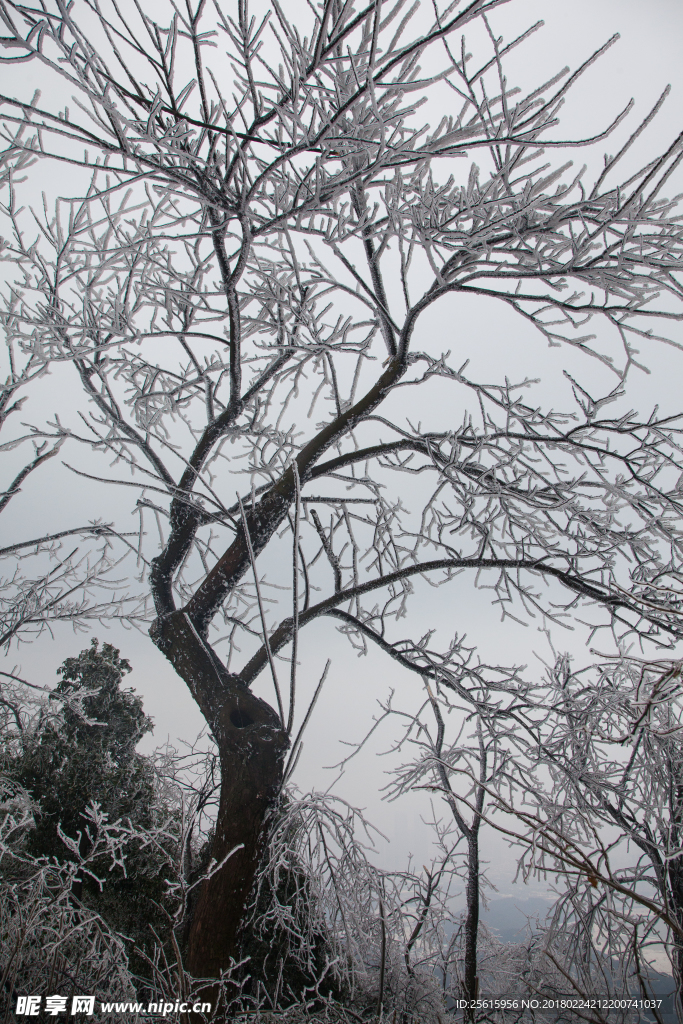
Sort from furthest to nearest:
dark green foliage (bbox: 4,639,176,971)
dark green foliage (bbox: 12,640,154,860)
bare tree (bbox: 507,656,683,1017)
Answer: dark green foliage (bbox: 12,640,154,860) < dark green foliage (bbox: 4,639,176,971) < bare tree (bbox: 507,656,683,1017)

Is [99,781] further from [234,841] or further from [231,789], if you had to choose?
[234,841]

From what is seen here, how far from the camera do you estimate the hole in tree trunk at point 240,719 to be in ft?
11.8

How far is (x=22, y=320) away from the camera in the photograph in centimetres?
409

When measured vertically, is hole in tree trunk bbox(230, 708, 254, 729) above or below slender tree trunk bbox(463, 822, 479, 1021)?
above

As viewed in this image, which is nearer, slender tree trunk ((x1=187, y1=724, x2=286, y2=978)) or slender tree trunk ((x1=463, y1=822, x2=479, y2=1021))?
slender tree trunk ((x1=187, y1=724, x2=286, y2=978))

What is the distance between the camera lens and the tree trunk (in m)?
2.90

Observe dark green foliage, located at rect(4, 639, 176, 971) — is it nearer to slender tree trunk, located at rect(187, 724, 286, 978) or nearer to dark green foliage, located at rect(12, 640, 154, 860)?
dark green foliage, located at rect(12, 640, 154, 860)

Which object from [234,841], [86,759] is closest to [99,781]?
[86,759]

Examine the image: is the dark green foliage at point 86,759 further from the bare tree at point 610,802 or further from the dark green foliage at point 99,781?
the bare tree at point 610,802

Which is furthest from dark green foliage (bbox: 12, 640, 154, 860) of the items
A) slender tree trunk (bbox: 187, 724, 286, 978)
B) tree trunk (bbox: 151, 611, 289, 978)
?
slender tree trunk (bbox: 187, 724, 286, 978)

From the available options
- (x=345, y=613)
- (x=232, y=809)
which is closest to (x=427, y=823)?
(x=345, y=613)

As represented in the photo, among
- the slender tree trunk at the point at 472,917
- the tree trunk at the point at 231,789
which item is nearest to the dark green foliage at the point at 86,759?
the tree trunk at the point at 231,789

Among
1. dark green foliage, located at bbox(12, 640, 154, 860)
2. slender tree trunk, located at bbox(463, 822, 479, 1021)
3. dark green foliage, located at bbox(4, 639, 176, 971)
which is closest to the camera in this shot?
slender tree trunk, located at bbox(463, 822, 479, 1021)

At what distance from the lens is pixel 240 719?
11.8ft
